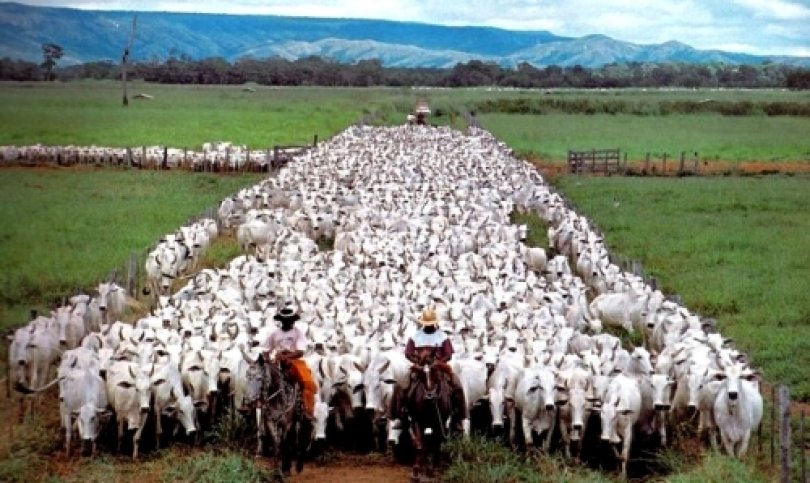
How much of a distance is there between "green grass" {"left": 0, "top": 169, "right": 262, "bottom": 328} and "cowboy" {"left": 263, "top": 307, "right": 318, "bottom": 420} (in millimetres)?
7234

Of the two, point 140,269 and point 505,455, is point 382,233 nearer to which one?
point 140,269

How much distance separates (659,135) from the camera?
59719mm

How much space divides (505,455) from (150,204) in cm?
2109

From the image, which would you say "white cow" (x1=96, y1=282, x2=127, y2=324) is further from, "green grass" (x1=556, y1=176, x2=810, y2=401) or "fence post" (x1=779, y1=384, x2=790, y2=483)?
"fence post" (x1=779, y1=384, x2=790, y2=483)

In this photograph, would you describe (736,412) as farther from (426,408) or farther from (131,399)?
(131,399)

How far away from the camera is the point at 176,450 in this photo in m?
12.7

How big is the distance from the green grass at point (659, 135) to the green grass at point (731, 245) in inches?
397

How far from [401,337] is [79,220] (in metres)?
15.7

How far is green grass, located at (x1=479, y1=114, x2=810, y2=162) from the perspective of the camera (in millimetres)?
50188

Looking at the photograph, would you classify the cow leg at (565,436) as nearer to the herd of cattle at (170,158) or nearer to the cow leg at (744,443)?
the cow leg at (744,443)

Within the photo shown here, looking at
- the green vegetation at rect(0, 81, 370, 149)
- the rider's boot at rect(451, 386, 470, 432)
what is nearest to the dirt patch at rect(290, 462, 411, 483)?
the rider's boot at rect(451, 386, 470, 432)

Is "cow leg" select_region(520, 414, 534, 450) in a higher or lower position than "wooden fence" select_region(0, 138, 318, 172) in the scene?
lower

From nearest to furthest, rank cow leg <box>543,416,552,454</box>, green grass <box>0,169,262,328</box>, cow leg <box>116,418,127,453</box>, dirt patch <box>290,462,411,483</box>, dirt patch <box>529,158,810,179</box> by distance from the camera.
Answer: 1. dirt patch <box>290,462,411,483</box>
2. cow leg <box>543,416,552,454</box>
3. cow leg <box>116,418,127,453</box>
4. green grass <box>0,169,262,328</box>
5. dirt patch <box>529,158,810,179</box>

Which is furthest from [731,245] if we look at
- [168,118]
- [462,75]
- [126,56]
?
[462,75]
